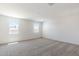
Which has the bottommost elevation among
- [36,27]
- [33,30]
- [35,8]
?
[33,30]

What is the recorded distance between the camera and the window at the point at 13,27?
5.97 meters

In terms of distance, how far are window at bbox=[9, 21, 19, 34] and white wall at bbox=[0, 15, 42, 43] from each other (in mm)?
246

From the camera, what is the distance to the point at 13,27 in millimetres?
6199

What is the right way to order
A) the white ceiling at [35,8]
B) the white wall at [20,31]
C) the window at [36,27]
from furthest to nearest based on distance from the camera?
the window at [36,27], the white wall at [20,31], the white ceiling at [35,8]

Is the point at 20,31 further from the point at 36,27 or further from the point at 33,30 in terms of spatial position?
the point at 36,27

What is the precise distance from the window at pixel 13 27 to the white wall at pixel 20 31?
25 cm

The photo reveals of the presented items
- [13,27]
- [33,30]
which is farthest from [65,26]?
[13,27]

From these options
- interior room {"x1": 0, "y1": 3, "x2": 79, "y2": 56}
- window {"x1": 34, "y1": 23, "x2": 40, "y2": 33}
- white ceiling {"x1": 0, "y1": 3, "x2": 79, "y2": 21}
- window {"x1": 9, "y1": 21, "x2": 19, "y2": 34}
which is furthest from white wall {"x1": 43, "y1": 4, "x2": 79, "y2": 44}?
window {"x1": 9, "y1": 21, "x2": 19, "y2": 34}

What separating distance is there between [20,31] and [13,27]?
763mm

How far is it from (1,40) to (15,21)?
6.16ft

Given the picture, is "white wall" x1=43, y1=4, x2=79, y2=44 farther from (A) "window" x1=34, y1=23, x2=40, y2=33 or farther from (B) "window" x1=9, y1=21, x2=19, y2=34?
(B) "window" x1=9, y1=21, x2=19, y2=34

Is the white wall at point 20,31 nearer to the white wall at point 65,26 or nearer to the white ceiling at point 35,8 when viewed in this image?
the white ceiling at point 35,8

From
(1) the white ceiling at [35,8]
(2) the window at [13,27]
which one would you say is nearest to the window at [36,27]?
(2) the window at [13,27]

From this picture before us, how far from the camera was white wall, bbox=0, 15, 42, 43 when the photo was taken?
5.43 m
